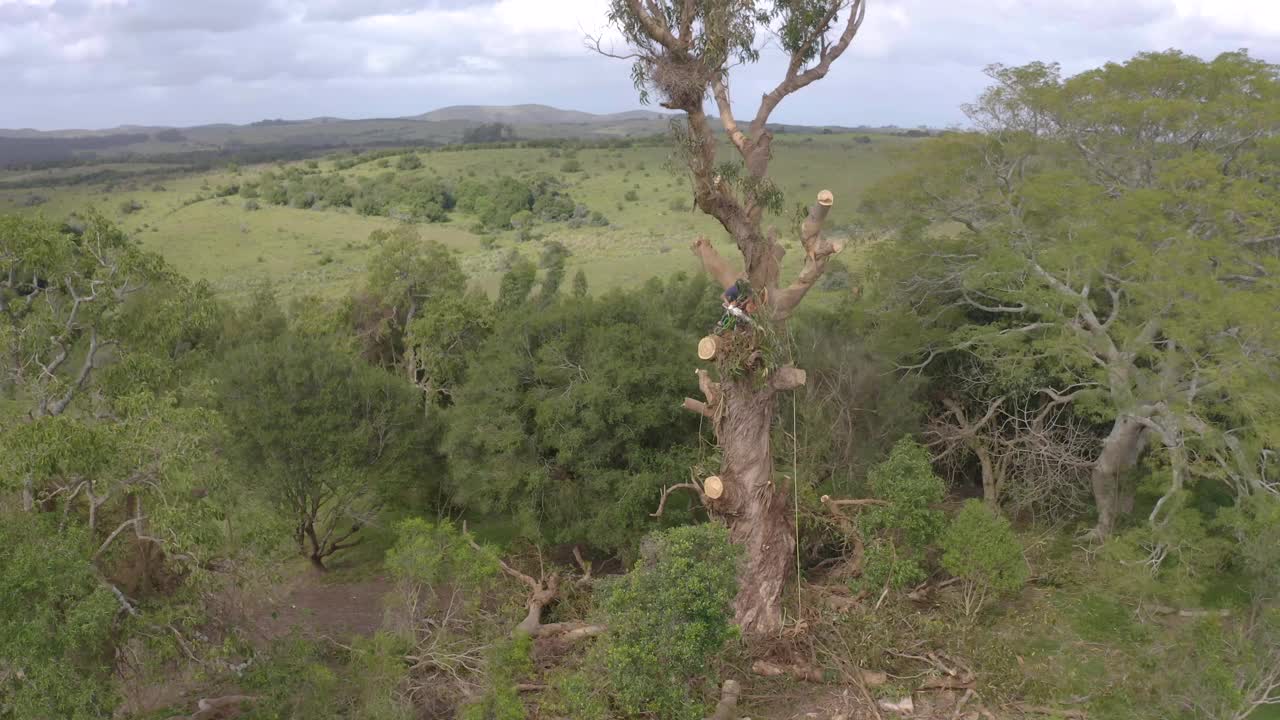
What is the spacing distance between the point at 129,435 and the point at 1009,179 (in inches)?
626

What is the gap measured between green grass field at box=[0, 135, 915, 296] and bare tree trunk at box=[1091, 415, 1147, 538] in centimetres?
1657

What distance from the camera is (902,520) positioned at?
44.6ft

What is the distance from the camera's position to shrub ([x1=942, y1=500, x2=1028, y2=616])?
43.3 ft

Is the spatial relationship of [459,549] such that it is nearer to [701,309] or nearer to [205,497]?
[205,497]

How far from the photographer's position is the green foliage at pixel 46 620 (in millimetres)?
8367

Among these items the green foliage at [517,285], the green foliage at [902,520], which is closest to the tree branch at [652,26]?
the green foliage at [902,520]

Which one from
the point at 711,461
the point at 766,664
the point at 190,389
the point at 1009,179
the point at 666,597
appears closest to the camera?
the point at 666,597

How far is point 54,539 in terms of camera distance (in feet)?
28.7

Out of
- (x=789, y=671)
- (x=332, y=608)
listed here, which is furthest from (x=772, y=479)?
(x=332, y=608)

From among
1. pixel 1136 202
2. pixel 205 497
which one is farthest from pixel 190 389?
pixel 1136 202

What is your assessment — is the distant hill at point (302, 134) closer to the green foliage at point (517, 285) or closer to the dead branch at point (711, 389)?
the green foliage at point (517, 285)

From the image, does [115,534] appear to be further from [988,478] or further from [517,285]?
[517,285]

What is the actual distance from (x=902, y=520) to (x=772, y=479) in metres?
2.12

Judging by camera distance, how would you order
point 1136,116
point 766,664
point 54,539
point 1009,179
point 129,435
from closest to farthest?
point 54,539 → point 129,435 → point 766,664 → point 1136,116 → point 1009,179
